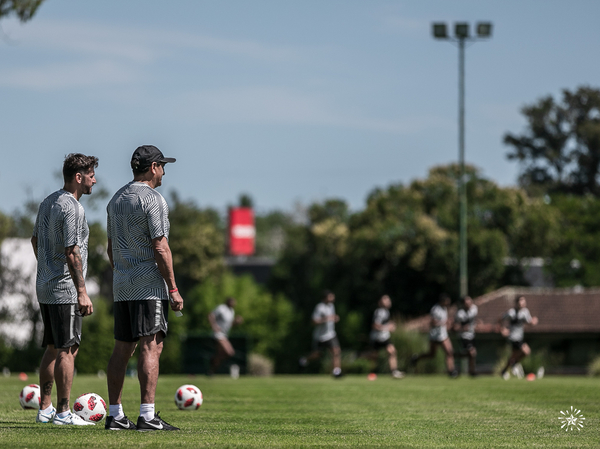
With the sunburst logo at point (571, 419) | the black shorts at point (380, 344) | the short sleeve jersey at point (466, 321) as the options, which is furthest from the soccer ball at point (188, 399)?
the short sleeve jersey at point (466, 321)

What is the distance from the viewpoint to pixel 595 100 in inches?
2450

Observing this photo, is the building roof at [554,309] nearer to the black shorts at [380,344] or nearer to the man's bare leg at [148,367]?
the black shorts at [380,344]

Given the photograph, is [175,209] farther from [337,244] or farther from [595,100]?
[595,100]

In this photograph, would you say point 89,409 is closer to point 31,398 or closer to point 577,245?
point 31,398

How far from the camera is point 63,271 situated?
835 cm

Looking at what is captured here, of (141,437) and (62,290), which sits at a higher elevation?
(62,290)

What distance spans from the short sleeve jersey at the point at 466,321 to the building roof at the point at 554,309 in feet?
70.3

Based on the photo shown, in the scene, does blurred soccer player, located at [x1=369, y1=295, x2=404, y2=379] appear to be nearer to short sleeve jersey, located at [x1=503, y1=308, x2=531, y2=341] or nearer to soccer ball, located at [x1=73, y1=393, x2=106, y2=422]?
short sleeve jersey, located at [x1=503, y1=308, x2=531, y2=341]

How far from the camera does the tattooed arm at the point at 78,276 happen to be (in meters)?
8.01

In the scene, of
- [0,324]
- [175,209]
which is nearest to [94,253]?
[0,324]

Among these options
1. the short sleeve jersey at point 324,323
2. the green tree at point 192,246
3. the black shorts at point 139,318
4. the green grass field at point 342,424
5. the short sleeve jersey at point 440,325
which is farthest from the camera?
the green tree at point 192,246

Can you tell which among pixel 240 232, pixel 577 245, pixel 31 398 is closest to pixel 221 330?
pixel 31 398

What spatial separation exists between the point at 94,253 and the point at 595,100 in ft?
111

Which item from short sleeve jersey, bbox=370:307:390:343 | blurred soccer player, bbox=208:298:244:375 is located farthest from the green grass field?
blurred soccer player, bbox=208:298:244:375
